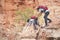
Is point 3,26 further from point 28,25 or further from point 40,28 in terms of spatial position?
point 40,28

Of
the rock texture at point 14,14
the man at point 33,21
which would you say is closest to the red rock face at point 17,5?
the rock texture at point 14,14

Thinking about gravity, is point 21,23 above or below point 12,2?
below

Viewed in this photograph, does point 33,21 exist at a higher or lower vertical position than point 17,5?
lower

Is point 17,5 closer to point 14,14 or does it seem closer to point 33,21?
point 14,14

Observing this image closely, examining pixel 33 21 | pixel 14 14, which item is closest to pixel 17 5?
pixel 14 14

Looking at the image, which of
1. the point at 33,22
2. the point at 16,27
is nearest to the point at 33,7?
the point at 33,22

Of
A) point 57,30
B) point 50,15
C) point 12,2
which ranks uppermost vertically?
point 12,2

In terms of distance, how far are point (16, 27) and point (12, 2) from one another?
30cm

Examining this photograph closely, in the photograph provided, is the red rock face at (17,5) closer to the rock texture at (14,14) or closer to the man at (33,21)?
the rock texture at (14,14)

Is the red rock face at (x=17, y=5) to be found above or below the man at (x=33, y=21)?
above

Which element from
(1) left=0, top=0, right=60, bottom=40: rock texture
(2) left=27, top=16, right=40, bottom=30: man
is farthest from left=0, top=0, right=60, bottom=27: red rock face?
(2) left=27, top=16, right=40, bottom=30: man

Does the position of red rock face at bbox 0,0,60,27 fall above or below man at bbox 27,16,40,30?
above

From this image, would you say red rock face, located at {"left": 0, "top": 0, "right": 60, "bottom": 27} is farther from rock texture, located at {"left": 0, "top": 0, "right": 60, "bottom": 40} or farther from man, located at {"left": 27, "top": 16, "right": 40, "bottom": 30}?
man, located at {"left": 27, "top": 16, "right": 40, "bottom": 30}

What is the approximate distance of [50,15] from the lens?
1977 mm
